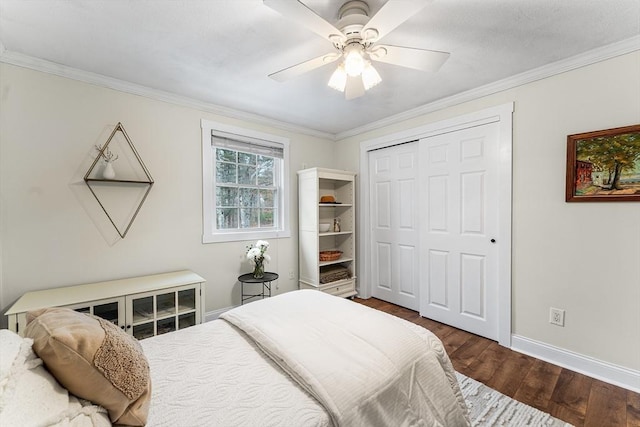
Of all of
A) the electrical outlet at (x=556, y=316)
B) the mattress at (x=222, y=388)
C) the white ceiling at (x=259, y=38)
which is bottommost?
the electrical outlet at (x=556, y=316)

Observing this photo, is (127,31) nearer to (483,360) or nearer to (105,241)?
(105,241)

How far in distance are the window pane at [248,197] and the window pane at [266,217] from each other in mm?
135

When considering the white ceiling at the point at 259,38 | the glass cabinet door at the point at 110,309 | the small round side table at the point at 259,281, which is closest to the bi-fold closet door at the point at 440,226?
the white ceiling at the point at 259,38

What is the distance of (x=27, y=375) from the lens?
71 centimetres

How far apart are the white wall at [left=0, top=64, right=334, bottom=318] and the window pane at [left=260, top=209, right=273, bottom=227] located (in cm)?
58

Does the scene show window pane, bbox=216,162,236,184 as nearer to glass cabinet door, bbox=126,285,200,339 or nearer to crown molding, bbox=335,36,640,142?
glass cabinet door, bbox=126,285,200,339

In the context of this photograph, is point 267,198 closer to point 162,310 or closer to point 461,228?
point 162,310

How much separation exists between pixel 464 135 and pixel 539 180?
0.80 meters

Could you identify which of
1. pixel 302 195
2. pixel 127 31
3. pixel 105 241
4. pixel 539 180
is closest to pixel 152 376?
pixel 105 241

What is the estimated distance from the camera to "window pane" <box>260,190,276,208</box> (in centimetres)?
342

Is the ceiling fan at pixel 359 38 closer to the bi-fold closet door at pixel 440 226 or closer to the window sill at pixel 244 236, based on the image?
the bi-fold closet door at pixel 440 226

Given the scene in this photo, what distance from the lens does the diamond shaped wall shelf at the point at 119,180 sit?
7.55 feet

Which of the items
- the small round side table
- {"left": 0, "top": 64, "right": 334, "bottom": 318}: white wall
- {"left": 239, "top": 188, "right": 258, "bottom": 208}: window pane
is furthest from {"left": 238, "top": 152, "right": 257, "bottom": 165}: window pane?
the small round side table

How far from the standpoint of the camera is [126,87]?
2.41 metres
